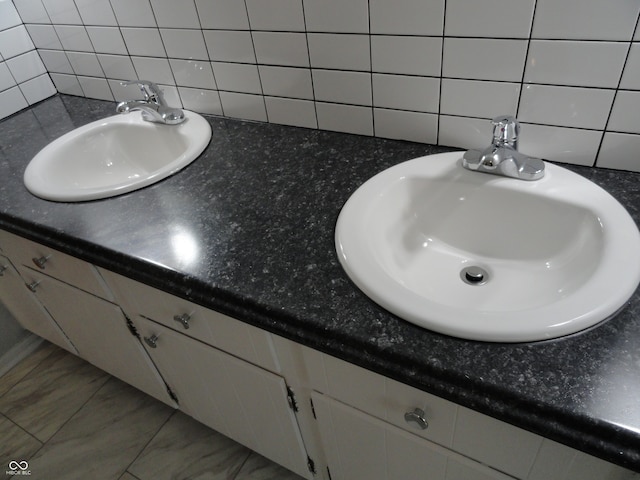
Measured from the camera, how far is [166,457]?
138 centimetres

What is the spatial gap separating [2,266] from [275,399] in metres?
1.01

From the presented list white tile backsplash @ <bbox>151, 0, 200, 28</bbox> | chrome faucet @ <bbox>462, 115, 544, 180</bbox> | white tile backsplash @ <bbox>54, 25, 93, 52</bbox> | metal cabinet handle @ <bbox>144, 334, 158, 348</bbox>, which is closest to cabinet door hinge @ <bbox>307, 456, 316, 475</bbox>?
metal cabinet handle @ <bbox>144, 334, 158, 348</bbox>

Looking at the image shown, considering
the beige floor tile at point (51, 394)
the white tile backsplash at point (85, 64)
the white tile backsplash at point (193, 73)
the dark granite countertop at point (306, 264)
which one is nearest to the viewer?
the dark granite countertop at point (306, 264)

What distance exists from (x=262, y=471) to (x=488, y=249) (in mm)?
948

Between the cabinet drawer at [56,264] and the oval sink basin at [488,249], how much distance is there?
0.62m

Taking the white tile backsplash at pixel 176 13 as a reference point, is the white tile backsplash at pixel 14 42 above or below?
below

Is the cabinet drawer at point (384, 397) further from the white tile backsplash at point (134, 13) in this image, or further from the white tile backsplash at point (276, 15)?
the white tile backsplash at point (134, 13)

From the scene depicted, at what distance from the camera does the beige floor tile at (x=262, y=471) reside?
4.25 ft

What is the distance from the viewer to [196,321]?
886 millimetres

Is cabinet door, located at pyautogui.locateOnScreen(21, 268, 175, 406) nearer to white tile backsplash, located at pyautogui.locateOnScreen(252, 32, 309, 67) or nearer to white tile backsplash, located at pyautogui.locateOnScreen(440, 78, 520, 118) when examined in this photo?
white tile backsplash, located at pyautogui.locateOnScreen(252, 32, 309, 67)

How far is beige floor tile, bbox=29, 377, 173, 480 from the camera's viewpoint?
1387 millimetres

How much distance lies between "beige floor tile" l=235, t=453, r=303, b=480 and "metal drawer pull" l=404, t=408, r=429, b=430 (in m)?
0.77

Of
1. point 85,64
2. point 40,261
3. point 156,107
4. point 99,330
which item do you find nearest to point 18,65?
point 85,64

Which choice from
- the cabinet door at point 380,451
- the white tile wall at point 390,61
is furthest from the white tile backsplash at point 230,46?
the cabinet door at point 380,451
